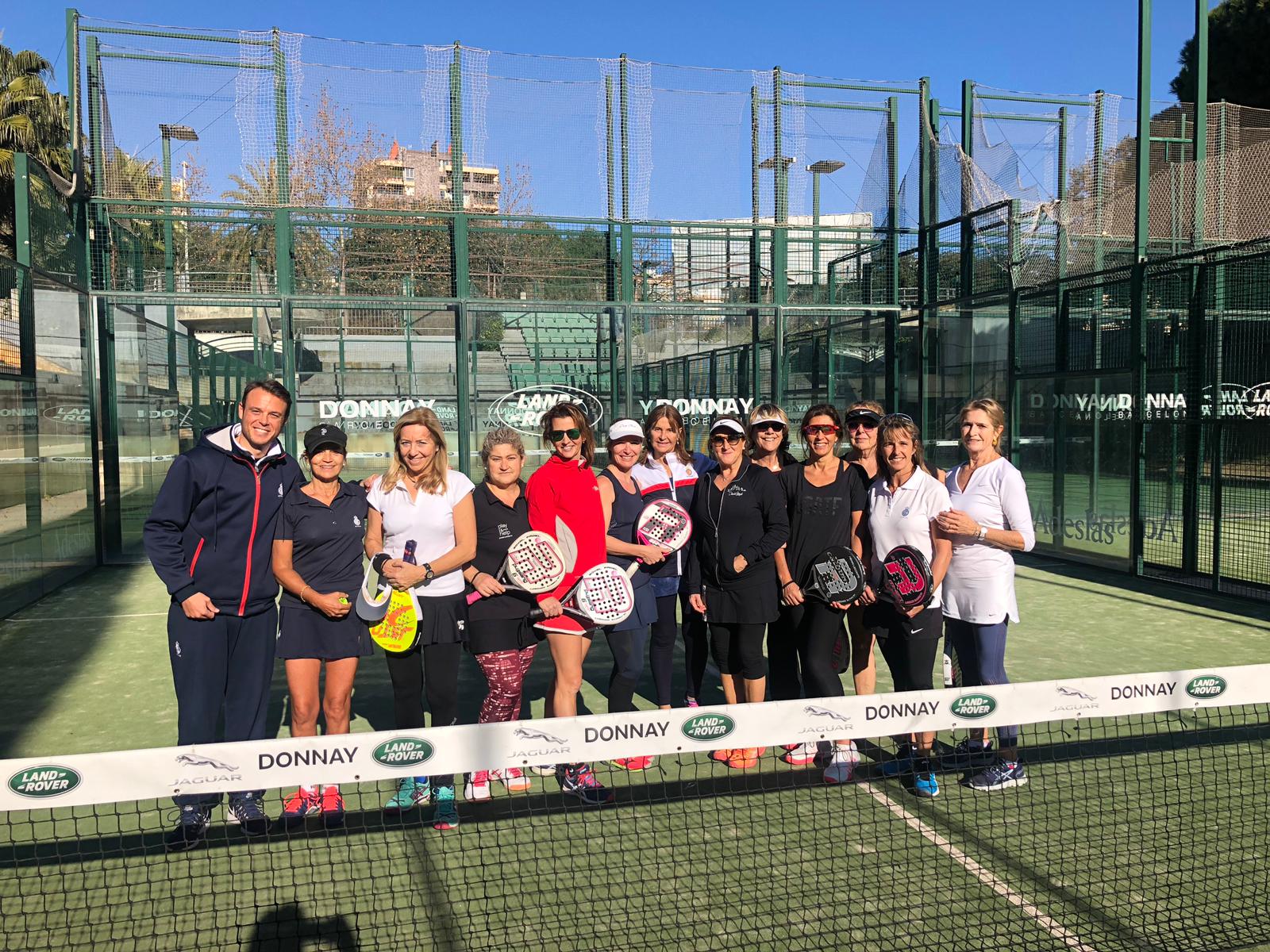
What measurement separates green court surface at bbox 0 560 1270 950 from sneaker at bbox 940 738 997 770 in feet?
0.57

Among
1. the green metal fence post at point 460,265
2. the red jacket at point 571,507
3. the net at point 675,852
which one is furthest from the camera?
the green metal fence post at point 460,265

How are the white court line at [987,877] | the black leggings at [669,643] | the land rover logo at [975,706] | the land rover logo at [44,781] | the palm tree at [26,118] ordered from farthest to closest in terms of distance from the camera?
the palm tree at [26,118] < the black leggings at [669,643] < the land rover logo at [975,706] < the white court line at [987,877] < the land rover logo at [44,781]

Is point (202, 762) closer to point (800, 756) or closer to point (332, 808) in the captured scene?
point (332, 808)

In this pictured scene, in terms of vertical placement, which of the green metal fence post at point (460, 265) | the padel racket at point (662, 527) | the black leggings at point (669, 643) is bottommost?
the black leggings at point (669, 643)

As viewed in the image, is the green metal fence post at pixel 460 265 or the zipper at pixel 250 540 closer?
the zipper at pixel 250 540

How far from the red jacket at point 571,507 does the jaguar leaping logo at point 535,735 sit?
144 centimetres

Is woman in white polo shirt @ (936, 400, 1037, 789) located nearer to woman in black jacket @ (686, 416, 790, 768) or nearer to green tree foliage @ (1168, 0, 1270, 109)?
woman in black jacket @ (686, 416, 790, 768)

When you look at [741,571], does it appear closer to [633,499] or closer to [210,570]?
[633,499]

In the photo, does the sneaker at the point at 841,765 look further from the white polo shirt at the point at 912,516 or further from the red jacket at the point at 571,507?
the red jacket at the point at 571,507

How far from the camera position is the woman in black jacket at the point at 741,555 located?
4.95 metres

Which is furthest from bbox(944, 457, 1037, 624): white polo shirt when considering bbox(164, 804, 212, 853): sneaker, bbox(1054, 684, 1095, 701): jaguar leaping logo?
bbox(164, 804, 212, 853): sneaker

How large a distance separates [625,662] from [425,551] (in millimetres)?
1164

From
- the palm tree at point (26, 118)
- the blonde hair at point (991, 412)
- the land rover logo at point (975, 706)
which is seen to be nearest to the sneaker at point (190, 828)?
the land rover logo at point (975, 706)

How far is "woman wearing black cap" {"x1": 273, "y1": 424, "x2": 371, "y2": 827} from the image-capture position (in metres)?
4.30
